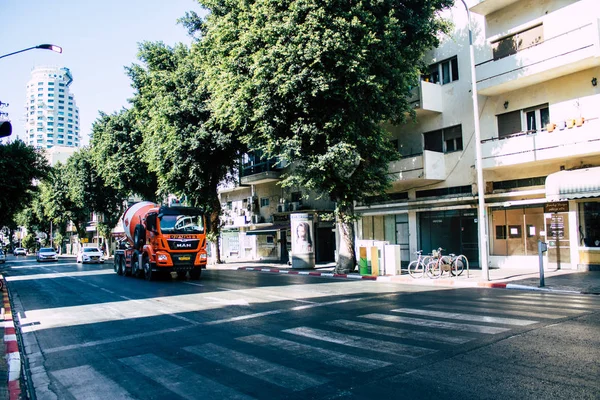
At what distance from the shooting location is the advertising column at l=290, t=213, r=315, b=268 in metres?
25.0

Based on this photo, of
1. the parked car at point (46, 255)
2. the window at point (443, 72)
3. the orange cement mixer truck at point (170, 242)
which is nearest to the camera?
the orange cement mixer truck at point (170, 242)

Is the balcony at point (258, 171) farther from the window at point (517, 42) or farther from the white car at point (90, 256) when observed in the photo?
the white car at point (90, 256)

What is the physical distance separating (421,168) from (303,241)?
7592 millimetres

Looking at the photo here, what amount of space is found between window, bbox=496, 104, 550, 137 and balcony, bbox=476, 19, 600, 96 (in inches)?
45.1

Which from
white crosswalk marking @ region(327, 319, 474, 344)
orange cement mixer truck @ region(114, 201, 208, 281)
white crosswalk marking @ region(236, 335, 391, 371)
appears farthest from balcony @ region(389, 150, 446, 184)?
white crosswalk marking @ region(236, 335, 391, 371)

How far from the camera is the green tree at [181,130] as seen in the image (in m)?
26.6

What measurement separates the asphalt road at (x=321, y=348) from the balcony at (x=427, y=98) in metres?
13.0

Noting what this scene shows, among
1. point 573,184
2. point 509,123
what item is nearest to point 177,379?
point 573,184

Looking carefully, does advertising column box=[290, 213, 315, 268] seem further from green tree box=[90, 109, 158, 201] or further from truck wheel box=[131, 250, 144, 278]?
green tree box=[90, 109, 158, 201]

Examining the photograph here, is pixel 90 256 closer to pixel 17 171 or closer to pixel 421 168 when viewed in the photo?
pixel 17 171

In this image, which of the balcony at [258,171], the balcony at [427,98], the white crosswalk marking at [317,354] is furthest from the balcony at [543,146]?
the balcony at [258,171]

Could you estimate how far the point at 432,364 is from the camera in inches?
231

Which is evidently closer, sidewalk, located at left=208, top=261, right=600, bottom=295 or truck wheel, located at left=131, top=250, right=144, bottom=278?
sidewalk, located at left=208, top=261, right=600, bottom=295

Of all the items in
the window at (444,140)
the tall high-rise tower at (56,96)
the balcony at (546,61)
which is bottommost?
the window at (444,140)
